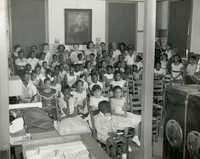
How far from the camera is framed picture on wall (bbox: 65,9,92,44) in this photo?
19.9ft

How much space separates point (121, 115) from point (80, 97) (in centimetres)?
83

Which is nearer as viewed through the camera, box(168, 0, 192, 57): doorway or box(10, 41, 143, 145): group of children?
box(10, 41, 143, 145): group of children

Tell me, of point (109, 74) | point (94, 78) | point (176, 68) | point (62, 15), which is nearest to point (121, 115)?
point (94, 78)

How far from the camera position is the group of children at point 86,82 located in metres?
2.98

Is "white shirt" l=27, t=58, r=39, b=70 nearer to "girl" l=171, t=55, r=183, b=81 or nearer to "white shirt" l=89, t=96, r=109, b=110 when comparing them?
"white shirt" l=89, t=96, r=109, b=110

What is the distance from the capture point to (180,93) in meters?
1.24

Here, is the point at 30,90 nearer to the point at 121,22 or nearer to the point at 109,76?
the point at 109,76

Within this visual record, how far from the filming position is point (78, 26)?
243 inches

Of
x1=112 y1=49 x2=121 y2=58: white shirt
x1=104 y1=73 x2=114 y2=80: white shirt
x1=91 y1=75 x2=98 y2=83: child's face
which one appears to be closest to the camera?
x1=91 y1=75 x2=98 y2=83: child's face

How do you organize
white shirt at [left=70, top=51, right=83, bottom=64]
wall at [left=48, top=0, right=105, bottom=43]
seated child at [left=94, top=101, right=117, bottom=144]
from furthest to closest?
wall at [left=48, top=0, right=105, bottom=43], white shirt at [left=70, top=51, right=83, bottom=64], seated child at [left=94, top=101, right=117, bottom=144]

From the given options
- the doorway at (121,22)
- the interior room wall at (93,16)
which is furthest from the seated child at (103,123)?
the doorway at (121,22)

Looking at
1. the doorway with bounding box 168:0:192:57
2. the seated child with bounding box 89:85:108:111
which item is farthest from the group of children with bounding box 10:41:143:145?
the doorway with bounding box 168:0:192:57

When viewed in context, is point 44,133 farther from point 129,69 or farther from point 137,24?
point 137,24

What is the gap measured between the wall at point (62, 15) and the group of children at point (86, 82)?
1.23 feet
